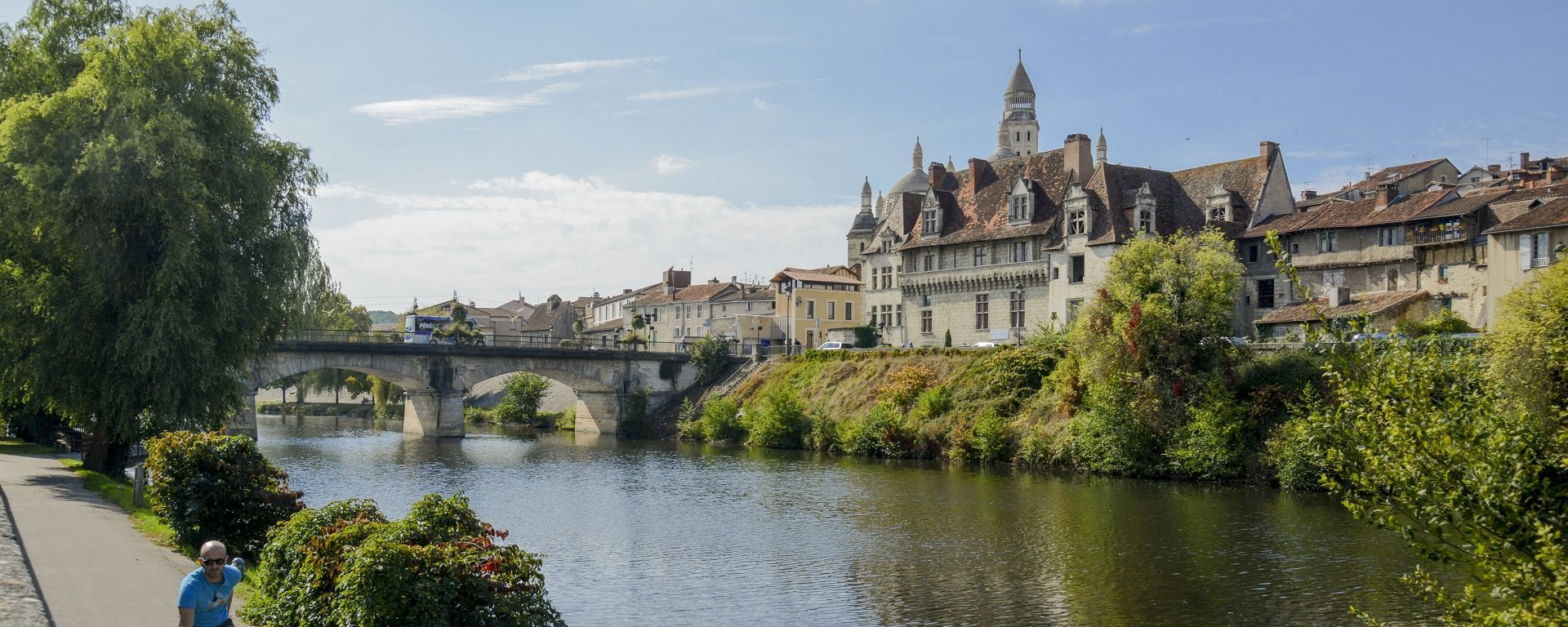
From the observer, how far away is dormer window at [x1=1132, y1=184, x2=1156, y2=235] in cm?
6975

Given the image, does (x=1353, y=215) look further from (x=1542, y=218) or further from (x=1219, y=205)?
(x=1542, y=218)

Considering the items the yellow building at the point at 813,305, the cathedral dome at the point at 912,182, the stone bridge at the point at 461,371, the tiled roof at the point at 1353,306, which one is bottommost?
the stone bridge at the point at 461,371

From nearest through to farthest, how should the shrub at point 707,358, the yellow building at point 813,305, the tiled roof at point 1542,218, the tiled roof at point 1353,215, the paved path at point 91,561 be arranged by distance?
the paved path at point 91,561
the tiled roof at point 1542,218
the tiled roof at point 1353,215
the shrub at point 707,358
the yellow building at point 813,305

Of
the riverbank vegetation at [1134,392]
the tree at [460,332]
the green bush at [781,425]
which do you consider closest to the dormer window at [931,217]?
the green bush at [781,425]

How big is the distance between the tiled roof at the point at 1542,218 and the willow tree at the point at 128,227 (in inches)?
1978

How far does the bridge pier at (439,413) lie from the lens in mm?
76812

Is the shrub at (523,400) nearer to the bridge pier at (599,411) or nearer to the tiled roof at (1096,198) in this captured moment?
the bridge pier at (599,411)

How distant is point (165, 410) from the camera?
31797 millimetres

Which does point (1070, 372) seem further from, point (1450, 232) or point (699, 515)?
point (699, 515)

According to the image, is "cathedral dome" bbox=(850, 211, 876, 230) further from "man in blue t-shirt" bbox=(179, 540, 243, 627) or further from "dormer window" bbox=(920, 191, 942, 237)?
"man in blue t-shirt" bbox=(179, 540, 243, 627)

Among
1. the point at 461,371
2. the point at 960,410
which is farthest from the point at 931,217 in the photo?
the point at 461,371

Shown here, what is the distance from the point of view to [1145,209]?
232ft

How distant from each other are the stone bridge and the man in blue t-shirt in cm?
5150

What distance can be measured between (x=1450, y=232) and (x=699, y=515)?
137ft
